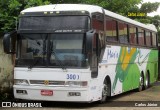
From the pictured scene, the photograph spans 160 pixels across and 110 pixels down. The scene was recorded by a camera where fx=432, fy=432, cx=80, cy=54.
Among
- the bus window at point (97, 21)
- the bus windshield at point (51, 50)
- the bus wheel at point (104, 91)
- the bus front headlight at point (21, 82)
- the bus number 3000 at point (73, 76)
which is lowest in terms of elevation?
the bus wheel at point (104, 91)

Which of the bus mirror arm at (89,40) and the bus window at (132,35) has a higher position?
the bus mirror arm at (89,40)

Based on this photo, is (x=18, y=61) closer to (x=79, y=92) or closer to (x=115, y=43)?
(x=79, y=92)

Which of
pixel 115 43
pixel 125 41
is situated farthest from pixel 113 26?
pixel 125 41

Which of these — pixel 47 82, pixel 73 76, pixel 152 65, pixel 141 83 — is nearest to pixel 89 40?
pixel 73 76

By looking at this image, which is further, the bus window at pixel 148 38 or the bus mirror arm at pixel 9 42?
the bus window at pixel 148 38

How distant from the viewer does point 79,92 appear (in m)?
12.3

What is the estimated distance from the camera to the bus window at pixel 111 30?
1440 cm

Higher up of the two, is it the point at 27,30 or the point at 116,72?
the point at 27,30

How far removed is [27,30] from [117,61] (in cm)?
413

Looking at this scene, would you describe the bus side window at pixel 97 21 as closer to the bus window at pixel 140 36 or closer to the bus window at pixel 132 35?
the bus window at pixel 132 35

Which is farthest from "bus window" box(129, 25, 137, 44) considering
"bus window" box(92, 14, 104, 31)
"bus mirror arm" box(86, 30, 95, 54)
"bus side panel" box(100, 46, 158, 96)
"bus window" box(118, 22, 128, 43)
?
"bus mirror arm" box(86, 30, 95, 54)

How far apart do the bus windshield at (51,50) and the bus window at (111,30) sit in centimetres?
213

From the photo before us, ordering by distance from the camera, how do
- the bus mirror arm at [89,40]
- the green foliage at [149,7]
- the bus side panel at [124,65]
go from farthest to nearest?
the green foliage at [149,7], the bus side panel at [124,65], the bus mirror arm at [89,40]

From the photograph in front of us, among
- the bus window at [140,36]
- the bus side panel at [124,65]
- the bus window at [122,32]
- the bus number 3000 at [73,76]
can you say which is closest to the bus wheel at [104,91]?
the bus side panel at [124,65]
